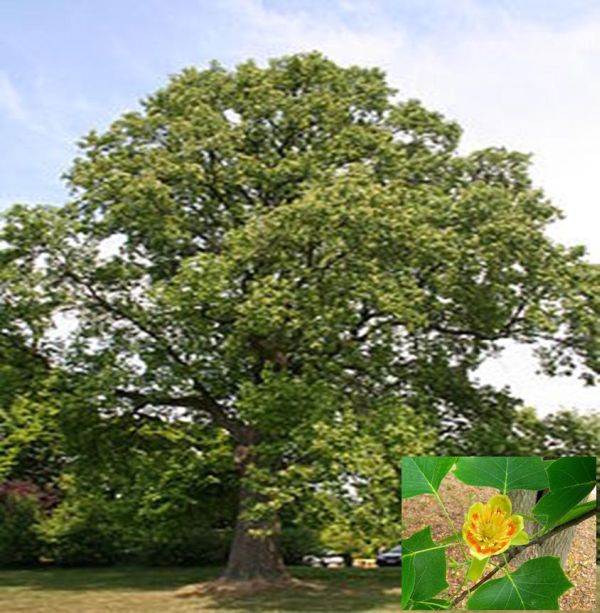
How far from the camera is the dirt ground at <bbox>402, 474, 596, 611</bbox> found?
33.9 feet

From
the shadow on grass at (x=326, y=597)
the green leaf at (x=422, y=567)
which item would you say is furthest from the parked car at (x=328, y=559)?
the green leaf at (x=422, y=567)

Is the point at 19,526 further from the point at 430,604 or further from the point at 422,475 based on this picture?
the point at 430,604

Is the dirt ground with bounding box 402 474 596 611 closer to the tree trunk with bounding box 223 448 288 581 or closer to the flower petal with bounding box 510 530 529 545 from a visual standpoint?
the flower petal with bounding box 510 530 529 545

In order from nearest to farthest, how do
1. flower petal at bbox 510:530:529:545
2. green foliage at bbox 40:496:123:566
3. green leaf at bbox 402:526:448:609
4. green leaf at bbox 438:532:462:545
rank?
flower petal at bbox 510:530:529:545, green leaf at bbox 438:532:462:545, green leaf at bbox 402:526:448:609, green foliage at bbox 40:496:123:566

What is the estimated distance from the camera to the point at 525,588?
10.3m

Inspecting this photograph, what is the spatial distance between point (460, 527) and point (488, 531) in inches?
14.9

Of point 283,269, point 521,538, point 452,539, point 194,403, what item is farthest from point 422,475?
point 194,403

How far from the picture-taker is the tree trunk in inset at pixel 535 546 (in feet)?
31.0

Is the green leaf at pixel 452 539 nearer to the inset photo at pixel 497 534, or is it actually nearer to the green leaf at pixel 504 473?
the inset photo at pixel 497 534

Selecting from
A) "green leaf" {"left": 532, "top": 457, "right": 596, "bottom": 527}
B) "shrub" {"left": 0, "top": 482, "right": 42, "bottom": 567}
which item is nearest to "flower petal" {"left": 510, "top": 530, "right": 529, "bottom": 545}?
"green leaf" {"left": 532, "top": 457, "right": 596, "bottom": 527}

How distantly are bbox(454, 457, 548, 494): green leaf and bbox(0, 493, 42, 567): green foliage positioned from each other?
58.0 ft

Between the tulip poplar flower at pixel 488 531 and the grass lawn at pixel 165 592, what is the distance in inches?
289

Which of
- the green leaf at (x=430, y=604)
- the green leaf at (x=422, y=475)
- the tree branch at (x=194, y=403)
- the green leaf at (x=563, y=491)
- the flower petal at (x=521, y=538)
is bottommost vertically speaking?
the green leaf at (x=430, y=604)

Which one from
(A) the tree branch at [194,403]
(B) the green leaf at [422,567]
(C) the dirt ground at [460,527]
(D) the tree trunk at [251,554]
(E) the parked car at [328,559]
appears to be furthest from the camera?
(E) the parked car at [328,559]
